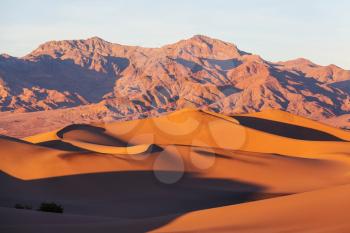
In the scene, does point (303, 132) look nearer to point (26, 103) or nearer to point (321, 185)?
point (321, 185)

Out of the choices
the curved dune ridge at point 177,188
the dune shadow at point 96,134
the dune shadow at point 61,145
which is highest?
the curved dune ridge at point 177,188

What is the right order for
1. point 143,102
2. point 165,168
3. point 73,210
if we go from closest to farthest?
point 73,210 < point 165,168 < point 143,102

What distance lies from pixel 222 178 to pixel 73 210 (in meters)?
11.3

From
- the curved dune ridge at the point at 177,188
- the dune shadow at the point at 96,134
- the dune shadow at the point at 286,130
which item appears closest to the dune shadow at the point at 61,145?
the curved dune ridge at the point at 177,188

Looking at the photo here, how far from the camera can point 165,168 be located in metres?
34.4

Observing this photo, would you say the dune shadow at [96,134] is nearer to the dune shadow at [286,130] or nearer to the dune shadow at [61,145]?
the dune shadow at [61,145]

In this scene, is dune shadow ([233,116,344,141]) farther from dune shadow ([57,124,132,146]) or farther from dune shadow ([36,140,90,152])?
dune shadow ([36,140,90,152])

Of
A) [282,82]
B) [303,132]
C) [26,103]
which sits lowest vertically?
[26,103]

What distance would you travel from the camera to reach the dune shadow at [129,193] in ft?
85.1

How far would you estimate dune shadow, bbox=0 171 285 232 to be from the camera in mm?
25953

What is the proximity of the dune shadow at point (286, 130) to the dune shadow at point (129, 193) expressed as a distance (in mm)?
31095

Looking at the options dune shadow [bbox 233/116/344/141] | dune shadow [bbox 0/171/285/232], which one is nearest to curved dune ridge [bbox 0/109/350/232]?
dune shadow [bbox 0/171/285/232]

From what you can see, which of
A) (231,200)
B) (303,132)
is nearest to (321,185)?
(231,200)

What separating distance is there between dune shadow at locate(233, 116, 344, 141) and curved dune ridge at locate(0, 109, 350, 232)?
1077 centimetres
